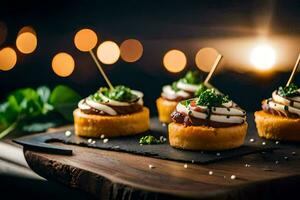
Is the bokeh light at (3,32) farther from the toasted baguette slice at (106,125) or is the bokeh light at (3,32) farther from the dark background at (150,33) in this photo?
the toasted baguette slice at (106,125)

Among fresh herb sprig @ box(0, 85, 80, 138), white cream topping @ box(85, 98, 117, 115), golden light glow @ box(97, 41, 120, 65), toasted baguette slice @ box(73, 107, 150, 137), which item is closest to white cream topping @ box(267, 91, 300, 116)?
toasted baguette slice @ box(73, 107, 150, 137)

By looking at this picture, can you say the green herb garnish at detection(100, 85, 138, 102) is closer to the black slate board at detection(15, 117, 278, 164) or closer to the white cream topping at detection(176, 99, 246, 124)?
the black slate board at detection(15, 117, 278, 164)

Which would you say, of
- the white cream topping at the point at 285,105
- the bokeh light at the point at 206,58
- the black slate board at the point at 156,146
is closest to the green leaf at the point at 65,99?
the black slate board at the point at 156,146

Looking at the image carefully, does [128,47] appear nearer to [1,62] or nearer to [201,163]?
[1,62]

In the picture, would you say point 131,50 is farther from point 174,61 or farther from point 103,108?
point 103,108

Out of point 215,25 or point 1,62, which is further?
point 1,62

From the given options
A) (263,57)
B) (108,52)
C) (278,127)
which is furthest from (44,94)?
(278,127)

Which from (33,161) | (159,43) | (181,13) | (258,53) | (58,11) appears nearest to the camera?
(33,161)

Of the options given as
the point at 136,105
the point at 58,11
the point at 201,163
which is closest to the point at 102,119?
the point at 136,105
